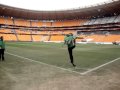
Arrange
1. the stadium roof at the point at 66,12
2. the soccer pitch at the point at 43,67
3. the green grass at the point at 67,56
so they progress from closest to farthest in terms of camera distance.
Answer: the soccer pitch at the point at 43,67, the green grass at the point at 67,56, the stadium roof at the point at 66,12

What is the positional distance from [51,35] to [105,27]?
28.6m

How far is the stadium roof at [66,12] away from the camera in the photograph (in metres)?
62.2

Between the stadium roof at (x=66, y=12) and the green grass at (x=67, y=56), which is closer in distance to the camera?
the green grass at (x=67, y=56)

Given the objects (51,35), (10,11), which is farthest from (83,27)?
(10,11)

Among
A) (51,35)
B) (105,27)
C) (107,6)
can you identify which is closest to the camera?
(107,6)

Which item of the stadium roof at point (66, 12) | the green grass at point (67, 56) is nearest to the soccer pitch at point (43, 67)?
the green grass at point (67, 56)

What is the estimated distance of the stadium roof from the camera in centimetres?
6221

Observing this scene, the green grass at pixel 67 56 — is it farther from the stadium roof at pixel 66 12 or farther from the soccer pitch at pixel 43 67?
the stadium roof at pixel 66 12

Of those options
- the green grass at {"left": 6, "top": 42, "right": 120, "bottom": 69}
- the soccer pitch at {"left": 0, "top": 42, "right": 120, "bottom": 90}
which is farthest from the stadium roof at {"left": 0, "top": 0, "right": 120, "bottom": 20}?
the soccer pitch at {"left": 0, "top": 42, "right": 120, "bottom": 90}

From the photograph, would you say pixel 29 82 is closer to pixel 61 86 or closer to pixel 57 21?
pixel 61 86

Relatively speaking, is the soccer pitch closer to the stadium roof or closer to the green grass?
the green grass

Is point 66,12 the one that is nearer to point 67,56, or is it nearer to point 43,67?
point 67,56

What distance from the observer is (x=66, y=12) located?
7644cm

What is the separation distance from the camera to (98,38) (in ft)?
217
